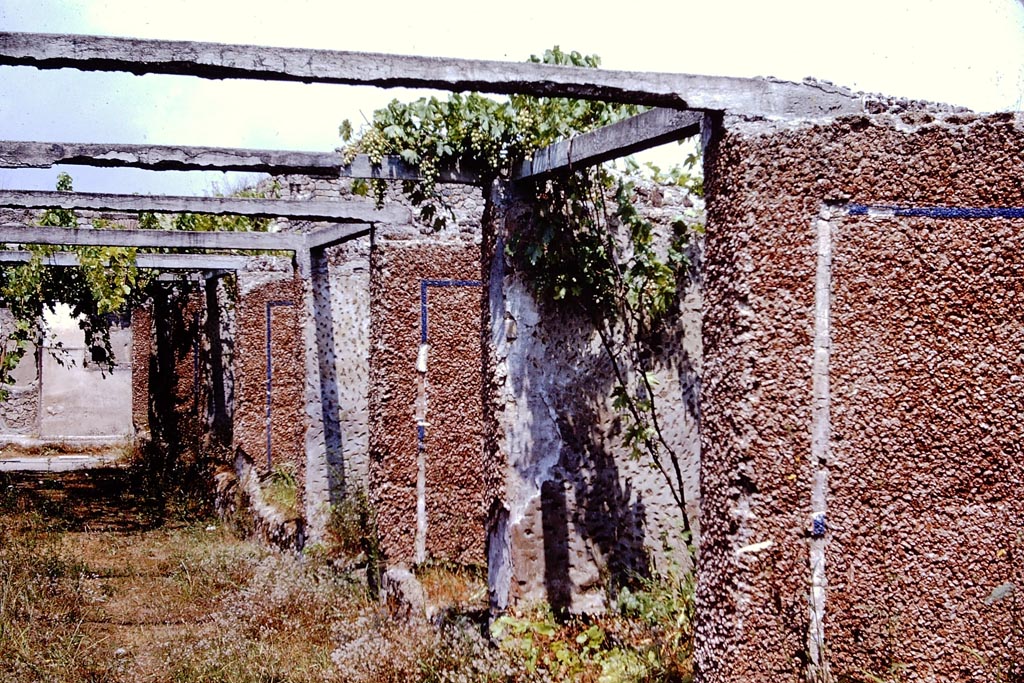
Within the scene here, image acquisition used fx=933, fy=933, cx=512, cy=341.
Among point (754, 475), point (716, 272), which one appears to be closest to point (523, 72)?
point (716, 272)

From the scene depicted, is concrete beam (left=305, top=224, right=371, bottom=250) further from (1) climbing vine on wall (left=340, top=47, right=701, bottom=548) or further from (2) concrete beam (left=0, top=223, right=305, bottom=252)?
(1) climbing vine on wall (left=340, top=47, right=701, bottom=548)

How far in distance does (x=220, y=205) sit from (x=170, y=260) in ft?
12.6

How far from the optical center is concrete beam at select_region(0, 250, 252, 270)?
1003cm

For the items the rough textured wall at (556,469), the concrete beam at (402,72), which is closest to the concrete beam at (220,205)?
the rough textured wall at (556,469)

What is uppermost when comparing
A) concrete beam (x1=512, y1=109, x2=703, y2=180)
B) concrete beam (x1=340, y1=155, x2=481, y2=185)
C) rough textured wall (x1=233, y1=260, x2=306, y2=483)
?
concrete beam (x1=512, y1=109, x2=703, y2=180)

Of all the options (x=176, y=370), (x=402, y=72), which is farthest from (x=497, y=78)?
(x=176, y=370)

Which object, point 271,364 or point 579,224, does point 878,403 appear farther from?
point 271,364

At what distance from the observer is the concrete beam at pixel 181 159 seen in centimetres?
509

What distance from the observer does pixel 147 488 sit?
11.3 meters

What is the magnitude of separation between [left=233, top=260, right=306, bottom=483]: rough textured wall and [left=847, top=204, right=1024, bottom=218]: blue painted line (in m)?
6.47

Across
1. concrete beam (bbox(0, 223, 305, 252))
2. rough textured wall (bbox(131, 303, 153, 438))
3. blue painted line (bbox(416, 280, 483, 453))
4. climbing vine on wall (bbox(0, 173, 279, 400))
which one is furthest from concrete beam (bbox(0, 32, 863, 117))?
rough textured wall (bbox(131, 303, 153, 438))

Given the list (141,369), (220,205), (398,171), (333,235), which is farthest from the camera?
(141,369)

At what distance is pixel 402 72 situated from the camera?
3.11 meters

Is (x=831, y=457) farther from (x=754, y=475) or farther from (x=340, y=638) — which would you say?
(x=340, y=638)
